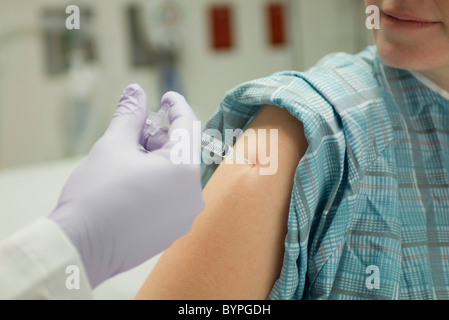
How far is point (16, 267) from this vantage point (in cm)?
56

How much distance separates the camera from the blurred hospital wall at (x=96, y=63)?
250 cm

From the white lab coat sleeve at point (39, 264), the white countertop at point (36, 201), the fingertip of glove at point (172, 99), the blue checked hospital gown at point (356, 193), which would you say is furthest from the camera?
the white countertop at point (36, 201)

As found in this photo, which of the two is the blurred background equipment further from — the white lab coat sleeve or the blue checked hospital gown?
the white lab coat sleeve

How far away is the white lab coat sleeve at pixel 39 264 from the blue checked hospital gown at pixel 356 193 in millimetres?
346

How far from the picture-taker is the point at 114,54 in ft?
8.38

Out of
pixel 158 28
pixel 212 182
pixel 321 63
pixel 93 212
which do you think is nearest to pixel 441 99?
pixel 321 63

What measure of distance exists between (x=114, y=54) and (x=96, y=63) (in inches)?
3.9

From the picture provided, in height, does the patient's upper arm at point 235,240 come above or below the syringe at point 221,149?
below

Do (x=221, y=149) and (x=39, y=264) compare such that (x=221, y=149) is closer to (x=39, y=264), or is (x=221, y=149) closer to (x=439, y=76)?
(x=39, y=264)

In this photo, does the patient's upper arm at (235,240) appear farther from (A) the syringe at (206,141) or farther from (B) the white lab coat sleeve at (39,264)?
(B) the white lab coat sleeve at (39,264)

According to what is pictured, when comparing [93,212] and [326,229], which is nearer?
[93,212]

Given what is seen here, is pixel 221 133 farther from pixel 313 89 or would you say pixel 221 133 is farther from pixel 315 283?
pixel 315 283

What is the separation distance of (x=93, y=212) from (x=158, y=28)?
2.17 metres

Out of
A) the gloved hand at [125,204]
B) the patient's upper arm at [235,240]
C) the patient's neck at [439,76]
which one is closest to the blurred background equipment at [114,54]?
the patient's neck at [439,76]
